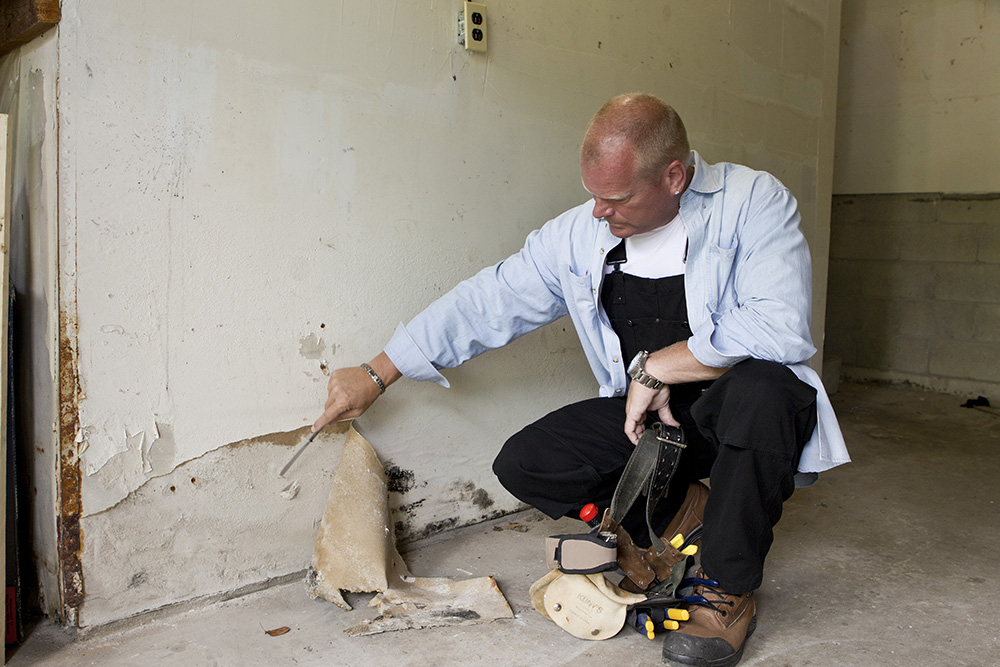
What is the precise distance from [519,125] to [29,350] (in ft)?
4.15

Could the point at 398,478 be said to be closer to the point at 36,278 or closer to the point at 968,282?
the point at 36,278

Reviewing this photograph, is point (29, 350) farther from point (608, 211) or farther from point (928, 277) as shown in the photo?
point (928, 277)

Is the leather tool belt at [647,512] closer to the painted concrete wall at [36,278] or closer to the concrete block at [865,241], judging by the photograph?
the painted concrete wall at [36,278]

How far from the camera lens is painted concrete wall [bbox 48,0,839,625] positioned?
4.96ft

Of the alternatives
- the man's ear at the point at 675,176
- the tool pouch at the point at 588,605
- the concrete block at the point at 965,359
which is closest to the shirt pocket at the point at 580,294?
the man's ear at the point at 675,176

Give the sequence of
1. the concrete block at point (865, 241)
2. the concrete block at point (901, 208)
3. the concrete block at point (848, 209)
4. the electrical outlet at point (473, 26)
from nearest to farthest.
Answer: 1. the electrical outlet at point (473, 26)
2. the concrete block at point (901, 208)
3. the concrete block at point (865, 241)
4. the concrete block at point (848, 209)

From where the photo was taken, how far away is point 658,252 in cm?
175

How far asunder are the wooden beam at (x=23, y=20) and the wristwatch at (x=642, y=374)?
1.26 metres

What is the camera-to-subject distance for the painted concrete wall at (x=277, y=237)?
1.51 m

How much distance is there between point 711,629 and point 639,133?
952 mm

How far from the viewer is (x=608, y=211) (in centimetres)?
161

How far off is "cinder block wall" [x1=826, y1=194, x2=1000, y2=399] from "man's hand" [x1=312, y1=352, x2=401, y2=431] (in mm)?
3566

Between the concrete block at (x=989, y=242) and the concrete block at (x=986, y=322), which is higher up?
the concrete block at (x=989, y=242)

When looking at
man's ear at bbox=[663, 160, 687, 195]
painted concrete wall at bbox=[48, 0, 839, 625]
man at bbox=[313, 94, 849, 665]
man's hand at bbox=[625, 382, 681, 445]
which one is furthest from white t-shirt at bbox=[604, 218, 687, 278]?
painted concrete wall at bbox=[48, 0, 839, 625]
